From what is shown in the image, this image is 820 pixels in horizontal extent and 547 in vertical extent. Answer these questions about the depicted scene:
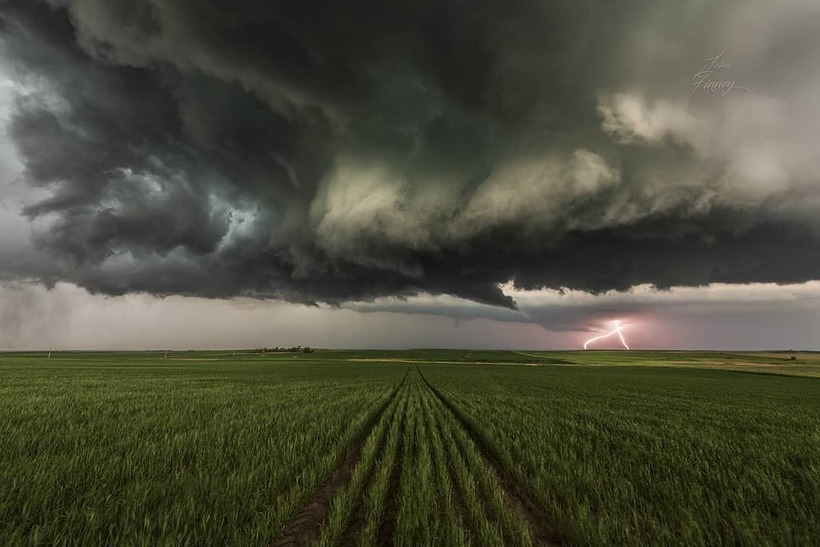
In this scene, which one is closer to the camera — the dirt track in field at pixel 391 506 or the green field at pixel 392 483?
the green field at pixel 392 483

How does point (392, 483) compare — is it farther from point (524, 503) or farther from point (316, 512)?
point (524, 503)

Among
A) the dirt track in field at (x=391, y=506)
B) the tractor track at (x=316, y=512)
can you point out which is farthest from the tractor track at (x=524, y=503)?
the tractor track at (x=316, y=512)

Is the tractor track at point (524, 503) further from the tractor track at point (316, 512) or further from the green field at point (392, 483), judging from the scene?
the tractor track at point (316, 512)

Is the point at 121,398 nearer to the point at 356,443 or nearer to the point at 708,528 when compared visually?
the point at 356,443

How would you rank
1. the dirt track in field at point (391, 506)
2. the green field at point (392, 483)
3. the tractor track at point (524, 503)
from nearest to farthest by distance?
the green field at point (392, 483) → the dirt track in field at point (391, 506) → the tractor track at point (524, 503)

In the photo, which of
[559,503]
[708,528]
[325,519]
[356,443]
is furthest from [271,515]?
[708,528]

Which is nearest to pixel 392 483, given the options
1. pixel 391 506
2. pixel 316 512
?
pixel 391 506

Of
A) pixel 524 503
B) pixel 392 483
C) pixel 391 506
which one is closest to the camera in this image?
pixel 391 506

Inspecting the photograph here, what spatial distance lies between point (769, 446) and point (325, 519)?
14.5 metres

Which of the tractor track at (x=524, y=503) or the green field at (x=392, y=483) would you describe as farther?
the tractor track at (x=524, y=503)

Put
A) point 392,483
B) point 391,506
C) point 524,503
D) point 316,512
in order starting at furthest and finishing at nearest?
point 392,483
point 524,503
point 391,506
point 316,512

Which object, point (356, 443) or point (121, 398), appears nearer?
point (356, 443)

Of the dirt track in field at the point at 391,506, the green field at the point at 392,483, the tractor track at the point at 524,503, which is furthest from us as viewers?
the tractor track at the point at 524,503

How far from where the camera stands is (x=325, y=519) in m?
5.80
